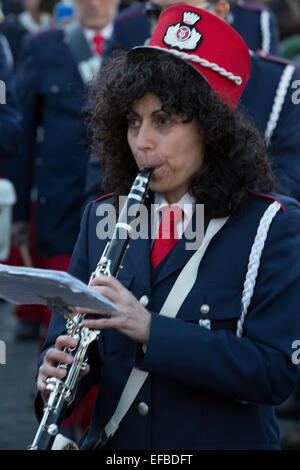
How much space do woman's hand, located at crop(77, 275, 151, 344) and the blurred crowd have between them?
4.94ft

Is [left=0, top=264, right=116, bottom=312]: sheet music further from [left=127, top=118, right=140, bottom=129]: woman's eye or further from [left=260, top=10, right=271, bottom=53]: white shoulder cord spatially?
[left=260, top=10, right=271, bottom=53]: white shoulder cord

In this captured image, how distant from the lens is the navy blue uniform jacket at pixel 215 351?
2254mm

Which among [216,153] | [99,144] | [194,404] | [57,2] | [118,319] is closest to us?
[118,319]

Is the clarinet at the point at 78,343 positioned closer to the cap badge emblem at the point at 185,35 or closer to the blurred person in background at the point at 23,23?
the cap badge emblem at the point at 185,35

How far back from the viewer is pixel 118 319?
2170 mm

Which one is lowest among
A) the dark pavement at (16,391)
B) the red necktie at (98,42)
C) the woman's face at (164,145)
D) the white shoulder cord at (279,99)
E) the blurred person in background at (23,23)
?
the dark pavement at (16,391)

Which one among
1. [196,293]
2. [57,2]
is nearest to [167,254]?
[196,293]

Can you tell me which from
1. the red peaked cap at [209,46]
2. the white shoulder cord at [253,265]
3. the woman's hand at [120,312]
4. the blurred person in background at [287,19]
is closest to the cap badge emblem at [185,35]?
the red peaked cap at [209,46]

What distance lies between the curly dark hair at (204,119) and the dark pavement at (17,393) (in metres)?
2.37

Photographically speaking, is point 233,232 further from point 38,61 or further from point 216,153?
point 38,61

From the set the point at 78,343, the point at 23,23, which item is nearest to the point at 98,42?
the point at 78,343

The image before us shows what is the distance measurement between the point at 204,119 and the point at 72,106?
2.64m

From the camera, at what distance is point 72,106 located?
500cm

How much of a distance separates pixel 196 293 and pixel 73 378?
1.26ft
